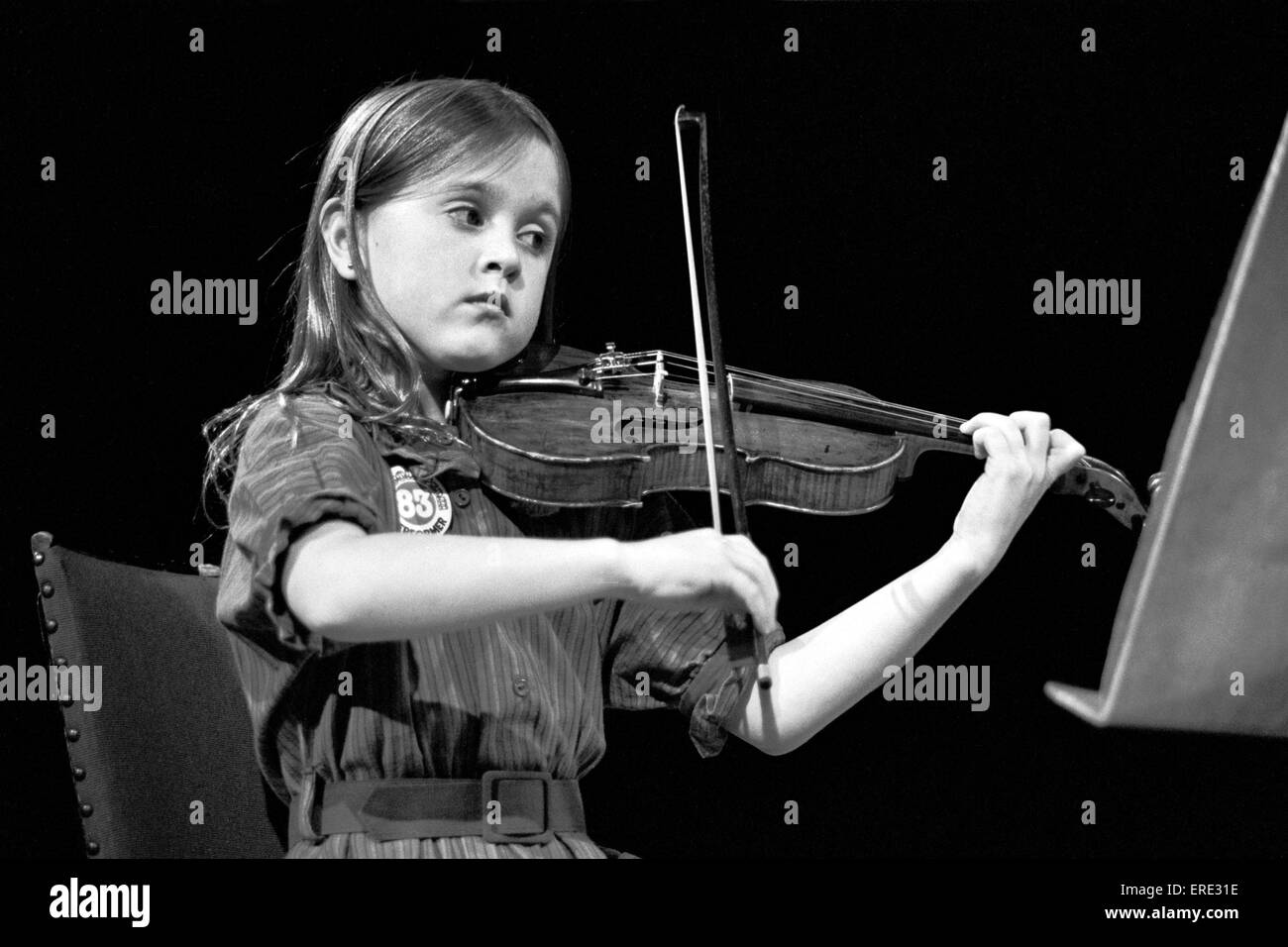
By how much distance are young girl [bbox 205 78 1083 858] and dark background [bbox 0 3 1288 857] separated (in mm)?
183

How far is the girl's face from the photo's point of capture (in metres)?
1.53

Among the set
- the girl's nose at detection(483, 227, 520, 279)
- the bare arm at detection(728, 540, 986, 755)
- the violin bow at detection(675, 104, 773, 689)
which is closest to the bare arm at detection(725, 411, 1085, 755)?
the bare arm at detection(728, 540, 986, 755)

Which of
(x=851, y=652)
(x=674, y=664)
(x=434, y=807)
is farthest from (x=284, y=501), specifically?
(x=851, y=652)

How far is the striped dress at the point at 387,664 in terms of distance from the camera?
1341 millimetres

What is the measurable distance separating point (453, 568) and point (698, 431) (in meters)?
0.31

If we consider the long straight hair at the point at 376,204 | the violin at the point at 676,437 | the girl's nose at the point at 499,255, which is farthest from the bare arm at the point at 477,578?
the girl's nose at the point at 499,255

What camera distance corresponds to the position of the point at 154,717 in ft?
5.18

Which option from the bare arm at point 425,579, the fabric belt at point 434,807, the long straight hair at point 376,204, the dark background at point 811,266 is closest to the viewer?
the bare arm at point 425,579

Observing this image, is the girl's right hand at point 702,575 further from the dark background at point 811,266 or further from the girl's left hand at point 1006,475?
the dark background at point 811,266

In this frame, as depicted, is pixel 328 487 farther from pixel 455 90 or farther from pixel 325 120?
pixel 325 120

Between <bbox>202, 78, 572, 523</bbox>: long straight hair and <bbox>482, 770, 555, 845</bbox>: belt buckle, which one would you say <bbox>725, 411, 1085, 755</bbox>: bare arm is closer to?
<bbox>482, 770, 555, 845</bbox>: belt buckle

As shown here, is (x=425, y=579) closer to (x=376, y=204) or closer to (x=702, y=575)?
(x=702, y=575)

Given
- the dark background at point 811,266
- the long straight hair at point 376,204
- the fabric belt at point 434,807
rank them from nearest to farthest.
Result: 1. the fabric belt at point 434,807
2. the long straight hair at point 376,204
3. the dark background at point 811,266

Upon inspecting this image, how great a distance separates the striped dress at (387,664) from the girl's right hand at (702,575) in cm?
14
